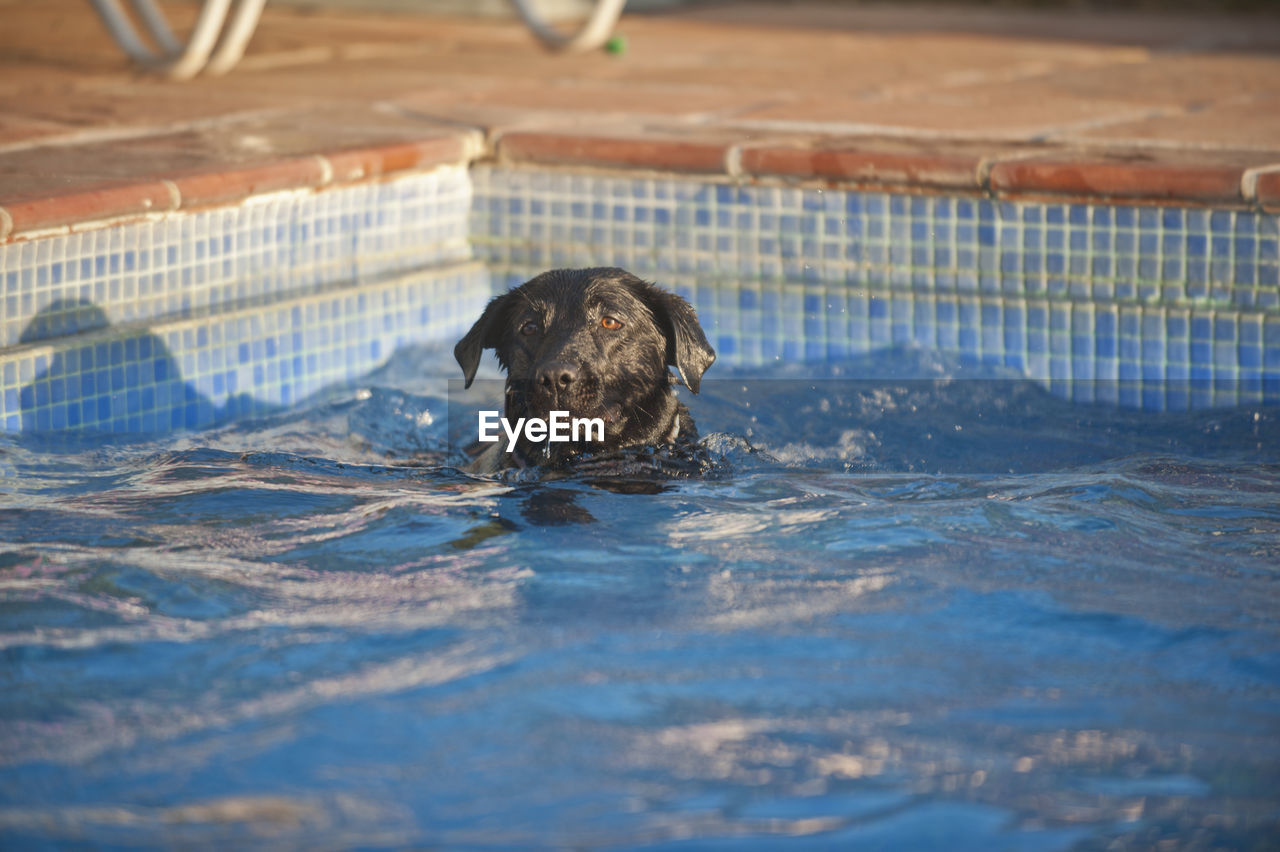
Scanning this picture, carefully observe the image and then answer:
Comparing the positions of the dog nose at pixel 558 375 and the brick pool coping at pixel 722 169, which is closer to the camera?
the dog nose at pixel 558 375

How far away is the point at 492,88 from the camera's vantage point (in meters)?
7.76

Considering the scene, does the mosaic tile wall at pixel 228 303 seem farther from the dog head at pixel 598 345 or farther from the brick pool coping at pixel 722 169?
the dog head at pixel 598 345

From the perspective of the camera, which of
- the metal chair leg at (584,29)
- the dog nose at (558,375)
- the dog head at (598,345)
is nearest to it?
the dog nose at (558,375)

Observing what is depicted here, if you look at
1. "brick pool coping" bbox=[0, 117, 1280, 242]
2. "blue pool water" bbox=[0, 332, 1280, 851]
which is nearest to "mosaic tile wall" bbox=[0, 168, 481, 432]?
"brick pool coping" bbox=[0, 117, 1280, 242]

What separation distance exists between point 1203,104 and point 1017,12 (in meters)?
4.36

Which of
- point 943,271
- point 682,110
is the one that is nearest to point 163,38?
point 682,110

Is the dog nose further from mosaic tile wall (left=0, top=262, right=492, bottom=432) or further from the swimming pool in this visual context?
mosaic tile wall (left=0, top=262, right=492, bottom=432)

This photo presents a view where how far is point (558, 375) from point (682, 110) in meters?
3.16

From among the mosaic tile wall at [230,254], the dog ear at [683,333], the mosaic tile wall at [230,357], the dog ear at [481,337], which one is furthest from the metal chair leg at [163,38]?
the dog ear at [683,333]

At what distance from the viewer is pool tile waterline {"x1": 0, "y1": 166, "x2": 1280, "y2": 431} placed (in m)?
5.36

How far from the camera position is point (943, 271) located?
5949 millimetres

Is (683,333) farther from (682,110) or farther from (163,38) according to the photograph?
(163,38)

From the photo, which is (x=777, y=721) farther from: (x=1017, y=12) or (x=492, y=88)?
(x=1017, y=12)

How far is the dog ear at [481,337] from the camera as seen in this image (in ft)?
15.0
